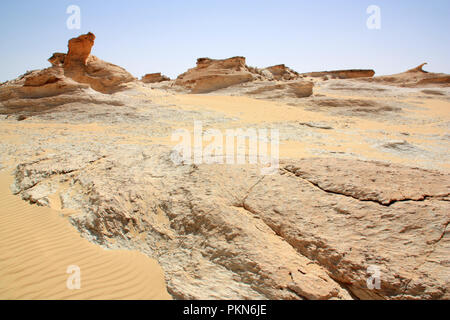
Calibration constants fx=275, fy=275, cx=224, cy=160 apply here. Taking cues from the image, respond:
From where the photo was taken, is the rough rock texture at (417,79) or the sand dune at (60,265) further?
the rough rock texture at (417,79)

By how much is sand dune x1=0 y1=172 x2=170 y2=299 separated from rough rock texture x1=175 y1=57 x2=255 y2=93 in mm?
16213

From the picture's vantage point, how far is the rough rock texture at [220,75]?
18672 mm

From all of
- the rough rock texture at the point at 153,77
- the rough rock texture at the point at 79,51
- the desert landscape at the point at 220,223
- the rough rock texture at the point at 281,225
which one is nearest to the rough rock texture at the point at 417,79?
the rough rock texture at the point at 153,77

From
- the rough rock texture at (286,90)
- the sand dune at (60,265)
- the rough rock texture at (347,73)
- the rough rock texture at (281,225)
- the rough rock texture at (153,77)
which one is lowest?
the sand dune at (60,265)

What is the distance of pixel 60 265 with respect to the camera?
10.2 ft

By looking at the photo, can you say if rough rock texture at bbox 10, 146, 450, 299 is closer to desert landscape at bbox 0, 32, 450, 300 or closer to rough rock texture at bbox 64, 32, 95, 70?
desert landscape at bbox 0, 32, 450, 300

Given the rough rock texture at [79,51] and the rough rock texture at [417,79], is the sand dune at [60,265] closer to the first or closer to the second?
the rough rock texture at [79,51]

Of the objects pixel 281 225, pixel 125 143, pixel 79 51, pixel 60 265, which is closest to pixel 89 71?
pixel 79 51

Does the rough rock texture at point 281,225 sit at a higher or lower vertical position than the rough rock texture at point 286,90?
lower

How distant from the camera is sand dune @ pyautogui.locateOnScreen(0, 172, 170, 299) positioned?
2734 mm

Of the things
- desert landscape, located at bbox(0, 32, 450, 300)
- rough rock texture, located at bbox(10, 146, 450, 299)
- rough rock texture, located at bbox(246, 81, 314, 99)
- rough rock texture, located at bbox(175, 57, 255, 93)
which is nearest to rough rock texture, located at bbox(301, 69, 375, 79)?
rough rock texture, located at bbox(175, 57, 255, 93)

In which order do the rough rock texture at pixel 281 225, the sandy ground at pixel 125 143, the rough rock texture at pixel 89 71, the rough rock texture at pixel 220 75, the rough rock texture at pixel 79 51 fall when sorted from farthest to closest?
the rough rock texture at pixel 220 75
the rough rock texture at pixel 89 71
the rough rock texture at pixel 79 51
the sandy ground at pixel 125 143
the rough rock texture at pixel 281 225

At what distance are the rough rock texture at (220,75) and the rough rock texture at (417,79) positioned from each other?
1737 centimetres
